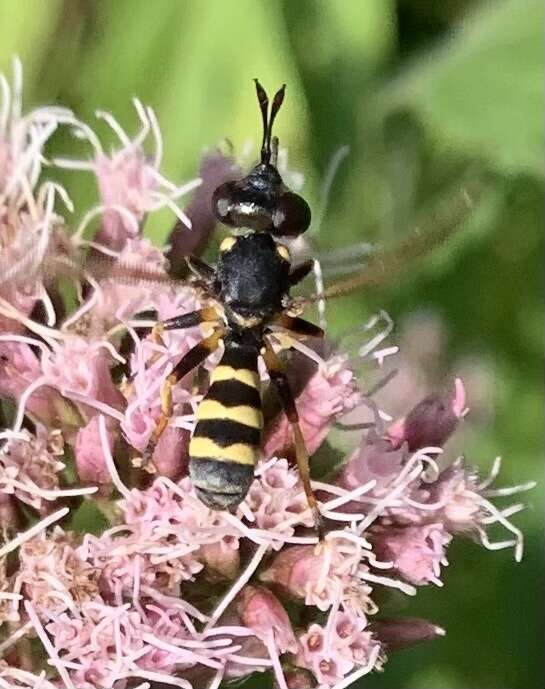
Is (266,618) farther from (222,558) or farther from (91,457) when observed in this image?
(91,457)

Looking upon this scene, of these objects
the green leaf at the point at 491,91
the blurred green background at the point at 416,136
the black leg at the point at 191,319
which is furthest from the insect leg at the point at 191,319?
the green leaf at the point at 491,91

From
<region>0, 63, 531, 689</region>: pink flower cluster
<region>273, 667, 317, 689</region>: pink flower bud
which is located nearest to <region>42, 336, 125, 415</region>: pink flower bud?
<region>0, 63, 531, 689</region>: pink flower cluster

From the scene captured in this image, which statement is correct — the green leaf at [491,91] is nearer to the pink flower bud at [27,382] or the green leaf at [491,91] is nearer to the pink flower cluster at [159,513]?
the pink flower cluster at [159,513]

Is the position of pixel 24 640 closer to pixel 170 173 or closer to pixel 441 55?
pixel 170 173

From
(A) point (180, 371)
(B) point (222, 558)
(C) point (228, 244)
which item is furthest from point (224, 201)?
(B) point (222, 558)

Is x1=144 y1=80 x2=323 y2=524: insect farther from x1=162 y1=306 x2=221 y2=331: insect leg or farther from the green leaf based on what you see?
the green leaf

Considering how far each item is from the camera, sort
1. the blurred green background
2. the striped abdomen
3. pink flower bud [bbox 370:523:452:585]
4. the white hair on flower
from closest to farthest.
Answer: the striped abdomen
pink flower bud [bbox 370:523:452:585]
the white hair on flower
the blurred green background

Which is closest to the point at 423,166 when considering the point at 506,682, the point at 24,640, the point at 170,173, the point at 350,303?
the point at 350,303
